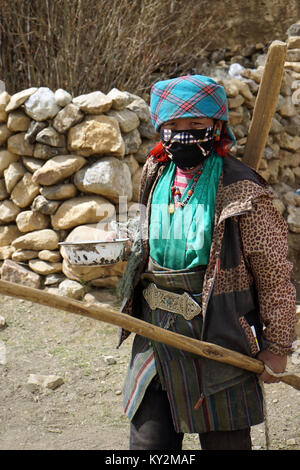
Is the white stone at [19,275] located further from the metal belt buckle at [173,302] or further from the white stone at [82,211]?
the metal belt buckle at [173,302]

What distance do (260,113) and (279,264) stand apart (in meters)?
0.66

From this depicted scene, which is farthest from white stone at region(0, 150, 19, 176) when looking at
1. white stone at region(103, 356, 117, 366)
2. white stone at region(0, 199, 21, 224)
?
white stone at region(103, 356, 117, 366)

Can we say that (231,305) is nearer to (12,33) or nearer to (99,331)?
(99,331)

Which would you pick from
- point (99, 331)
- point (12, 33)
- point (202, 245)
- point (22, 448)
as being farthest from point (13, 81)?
point (202, 245)

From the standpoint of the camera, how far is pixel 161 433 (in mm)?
2100

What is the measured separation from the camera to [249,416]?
203 cm

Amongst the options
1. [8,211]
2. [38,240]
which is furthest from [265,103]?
[8,211]

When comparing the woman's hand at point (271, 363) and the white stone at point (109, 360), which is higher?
the woman's hand at point (271, 363)

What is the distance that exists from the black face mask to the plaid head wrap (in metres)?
0.05

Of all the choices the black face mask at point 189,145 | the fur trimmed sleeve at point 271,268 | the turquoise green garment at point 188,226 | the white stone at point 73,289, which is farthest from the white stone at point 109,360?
the black face mask at point 189,145

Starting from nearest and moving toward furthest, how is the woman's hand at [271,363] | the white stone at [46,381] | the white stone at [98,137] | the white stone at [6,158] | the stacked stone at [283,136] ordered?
the woman's hand at [271,363] → the white stone at [46,381] → the white stone at [98,137] → the white stone at [6,158] → the stacked stone at [283,136]

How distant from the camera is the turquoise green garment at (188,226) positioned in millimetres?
1998

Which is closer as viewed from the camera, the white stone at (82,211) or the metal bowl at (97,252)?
the metal bowl at (97,252)

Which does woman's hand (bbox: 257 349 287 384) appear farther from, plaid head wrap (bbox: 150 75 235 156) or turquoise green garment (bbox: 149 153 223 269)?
plaid head wrap (bbox: 150 75 235 156)
